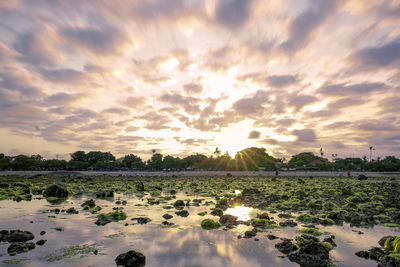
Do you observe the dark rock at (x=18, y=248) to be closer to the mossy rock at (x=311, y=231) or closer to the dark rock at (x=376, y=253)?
the mossy rock at (x=311, y=231)

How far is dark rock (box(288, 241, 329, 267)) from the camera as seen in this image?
6836 millimetres

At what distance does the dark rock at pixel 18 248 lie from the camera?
24.0ft

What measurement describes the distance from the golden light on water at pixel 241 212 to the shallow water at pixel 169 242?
5.84 feet

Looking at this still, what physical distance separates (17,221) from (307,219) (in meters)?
14.9

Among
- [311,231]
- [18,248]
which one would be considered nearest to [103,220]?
[18,248]

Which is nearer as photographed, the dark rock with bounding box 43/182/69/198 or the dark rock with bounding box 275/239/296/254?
the dark rock with bounding box 275/239/296/254

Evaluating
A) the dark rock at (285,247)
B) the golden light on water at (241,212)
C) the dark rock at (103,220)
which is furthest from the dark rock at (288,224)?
the dark rock at (103,220)

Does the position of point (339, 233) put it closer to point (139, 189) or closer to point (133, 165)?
point (139, 189)

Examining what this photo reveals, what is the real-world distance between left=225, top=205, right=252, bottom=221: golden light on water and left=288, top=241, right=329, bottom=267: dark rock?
216 inches

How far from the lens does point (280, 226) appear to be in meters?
11.1

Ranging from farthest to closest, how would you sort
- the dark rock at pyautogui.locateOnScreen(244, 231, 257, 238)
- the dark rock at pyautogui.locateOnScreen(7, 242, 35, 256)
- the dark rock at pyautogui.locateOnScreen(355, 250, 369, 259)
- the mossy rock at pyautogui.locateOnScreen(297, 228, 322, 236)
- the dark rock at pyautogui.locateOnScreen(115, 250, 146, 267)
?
the mossy rock at pyautogui.locateOnScreen(297, 228, 322, 236), the dark rock at pyautogui.locateOnScreen(244, 231, 257, 238), the dark rock at pyautogui.locateOnScreen(355, 250, 369, 259), the dark rock at pyautogui.locateOnScreen(7, 242, 35, 256), the dark rock at pyautogui.locateOnScreen(115, 250, 146, 267)

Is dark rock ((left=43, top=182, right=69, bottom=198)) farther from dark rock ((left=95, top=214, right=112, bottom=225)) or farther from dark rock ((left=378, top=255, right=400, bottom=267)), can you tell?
dark rock ((left=378, top=255, right=400, bottom=267))

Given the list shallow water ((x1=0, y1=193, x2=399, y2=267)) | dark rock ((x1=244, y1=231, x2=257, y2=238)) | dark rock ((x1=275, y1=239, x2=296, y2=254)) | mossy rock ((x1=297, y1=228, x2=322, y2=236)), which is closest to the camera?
shallow water ((x1=0, y1=193, x2=399, y2=267))

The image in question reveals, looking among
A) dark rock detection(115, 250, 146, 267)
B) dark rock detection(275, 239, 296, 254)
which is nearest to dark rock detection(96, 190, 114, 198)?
dark rock detection(115, 250, 146, 267)
